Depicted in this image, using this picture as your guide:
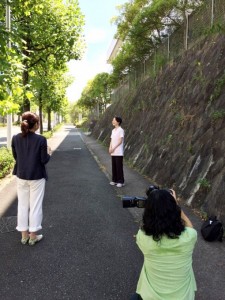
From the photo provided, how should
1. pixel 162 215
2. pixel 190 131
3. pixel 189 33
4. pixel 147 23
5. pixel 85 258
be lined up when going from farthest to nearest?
pixel 147 23 < pixel 189 33 < pixel 190 131 < pixel 85 258 < pixel 162 215

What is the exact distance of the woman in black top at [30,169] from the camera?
15.6ft

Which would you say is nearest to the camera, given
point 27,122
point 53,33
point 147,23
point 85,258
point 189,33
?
point 85,258

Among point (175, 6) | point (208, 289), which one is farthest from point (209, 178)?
point (175, 6)

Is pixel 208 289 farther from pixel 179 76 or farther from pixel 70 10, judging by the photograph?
pixel 70 10

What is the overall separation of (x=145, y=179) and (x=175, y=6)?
333 inches

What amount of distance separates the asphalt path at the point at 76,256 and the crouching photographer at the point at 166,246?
1044mm

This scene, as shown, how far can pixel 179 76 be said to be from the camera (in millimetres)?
11789

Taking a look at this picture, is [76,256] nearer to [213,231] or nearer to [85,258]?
[85,258]

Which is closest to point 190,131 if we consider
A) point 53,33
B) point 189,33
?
point 189,33

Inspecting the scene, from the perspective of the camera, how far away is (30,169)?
4.72 metres

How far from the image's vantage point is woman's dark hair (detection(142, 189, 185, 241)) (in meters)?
2.51

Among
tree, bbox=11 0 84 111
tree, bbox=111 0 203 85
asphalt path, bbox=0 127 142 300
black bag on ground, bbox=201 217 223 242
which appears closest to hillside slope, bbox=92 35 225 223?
black bag on ground, bbox=201 217 223 242

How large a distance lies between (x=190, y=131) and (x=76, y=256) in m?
4.91

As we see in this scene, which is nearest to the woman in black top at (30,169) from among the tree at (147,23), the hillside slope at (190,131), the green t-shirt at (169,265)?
the green t-shirt at (169,265)
